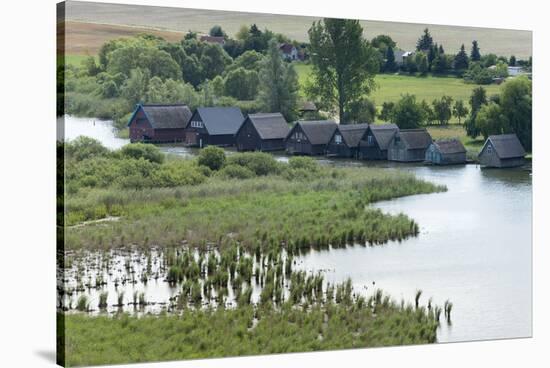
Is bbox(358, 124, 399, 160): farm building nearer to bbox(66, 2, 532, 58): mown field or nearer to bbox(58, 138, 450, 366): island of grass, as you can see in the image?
bbox(58, 138, 450, 366): island of grass

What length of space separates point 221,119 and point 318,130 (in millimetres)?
1306

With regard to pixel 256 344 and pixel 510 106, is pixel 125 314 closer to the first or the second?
pixel 256 344

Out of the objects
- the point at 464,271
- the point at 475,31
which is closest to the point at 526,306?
the point at 464,271

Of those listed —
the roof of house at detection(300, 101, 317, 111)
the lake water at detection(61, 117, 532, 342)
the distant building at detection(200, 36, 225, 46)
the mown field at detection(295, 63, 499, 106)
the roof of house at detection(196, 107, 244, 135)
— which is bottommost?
the lake water at detection(61, 117, 532, 342)

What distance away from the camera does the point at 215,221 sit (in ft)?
44.2

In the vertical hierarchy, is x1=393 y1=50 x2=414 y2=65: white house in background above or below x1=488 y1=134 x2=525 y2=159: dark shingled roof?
above

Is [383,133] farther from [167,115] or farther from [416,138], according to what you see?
[167,115]

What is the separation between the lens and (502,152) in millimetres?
15469

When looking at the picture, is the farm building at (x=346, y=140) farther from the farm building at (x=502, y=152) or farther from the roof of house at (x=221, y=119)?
the farm building at (x=502, y=152)

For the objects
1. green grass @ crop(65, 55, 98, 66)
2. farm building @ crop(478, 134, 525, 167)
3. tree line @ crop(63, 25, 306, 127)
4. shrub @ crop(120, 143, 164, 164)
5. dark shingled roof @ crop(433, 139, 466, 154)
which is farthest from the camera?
farm building @ crop(478, 134, 525, 167)

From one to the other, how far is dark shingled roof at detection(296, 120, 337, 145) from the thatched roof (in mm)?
115

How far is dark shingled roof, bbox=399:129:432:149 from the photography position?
595 inches

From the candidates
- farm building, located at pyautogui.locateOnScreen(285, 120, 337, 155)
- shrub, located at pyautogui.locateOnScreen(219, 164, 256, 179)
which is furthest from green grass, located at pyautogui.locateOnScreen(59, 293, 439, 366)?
farm building, located at pyautogui.locateOnScreen(285, 120, 337, 155)

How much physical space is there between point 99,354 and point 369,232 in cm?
379
